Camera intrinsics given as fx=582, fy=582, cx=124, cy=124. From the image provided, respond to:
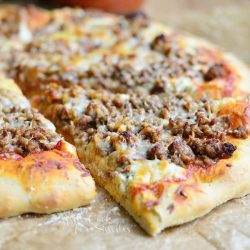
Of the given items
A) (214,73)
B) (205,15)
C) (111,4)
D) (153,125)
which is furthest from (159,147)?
(111,4)

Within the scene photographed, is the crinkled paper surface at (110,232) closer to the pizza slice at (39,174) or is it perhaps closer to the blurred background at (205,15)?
the pizza slice at (39,174)

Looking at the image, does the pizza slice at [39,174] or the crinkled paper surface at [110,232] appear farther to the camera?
the pizza slice at [39,174]

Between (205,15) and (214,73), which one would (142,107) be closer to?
(214,73)

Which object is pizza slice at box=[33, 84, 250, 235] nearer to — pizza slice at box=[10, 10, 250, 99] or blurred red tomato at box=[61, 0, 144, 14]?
pizza slice at box=[10, 10, 250, 99]

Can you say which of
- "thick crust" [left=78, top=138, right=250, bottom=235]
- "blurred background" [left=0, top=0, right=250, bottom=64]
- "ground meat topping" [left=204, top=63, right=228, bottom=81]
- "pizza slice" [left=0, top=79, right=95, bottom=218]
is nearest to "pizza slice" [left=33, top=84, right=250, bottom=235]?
"thick crust" [left=78, top=138, right=250, bottom=235]

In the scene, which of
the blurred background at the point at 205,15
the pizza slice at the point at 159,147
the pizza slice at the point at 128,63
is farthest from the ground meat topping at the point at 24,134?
the blurred background at the point at 205,15

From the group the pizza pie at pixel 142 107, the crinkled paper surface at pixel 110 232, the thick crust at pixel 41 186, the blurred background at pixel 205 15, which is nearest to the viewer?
the crinkled paper surface at pixel 110 232

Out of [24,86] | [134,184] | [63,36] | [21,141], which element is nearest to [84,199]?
[134,184]

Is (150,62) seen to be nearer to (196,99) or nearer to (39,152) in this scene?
(196,99)
